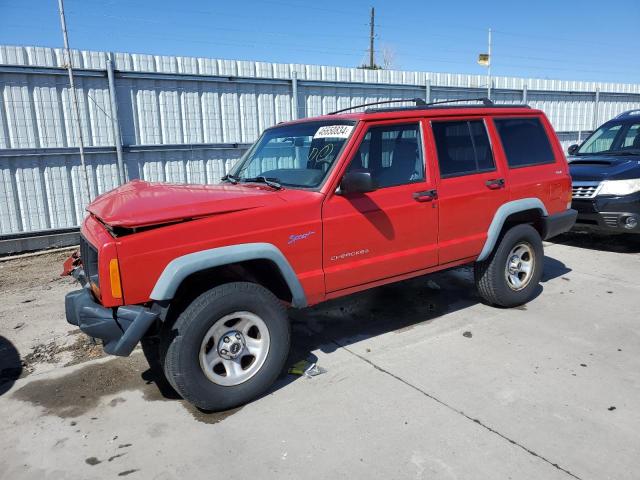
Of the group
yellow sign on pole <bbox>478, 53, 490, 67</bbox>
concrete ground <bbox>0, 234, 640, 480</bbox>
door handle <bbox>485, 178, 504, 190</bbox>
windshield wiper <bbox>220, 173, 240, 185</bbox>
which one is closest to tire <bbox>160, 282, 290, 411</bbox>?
concrete ground <bbox>0, 234, 640, 480</bbox>

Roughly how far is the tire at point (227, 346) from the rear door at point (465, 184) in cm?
181

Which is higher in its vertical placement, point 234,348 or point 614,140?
point 614,140

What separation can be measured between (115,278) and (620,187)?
23.1 ft

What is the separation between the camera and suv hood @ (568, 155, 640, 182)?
7078 mm

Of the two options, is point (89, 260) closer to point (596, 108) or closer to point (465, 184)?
point (465, 184)

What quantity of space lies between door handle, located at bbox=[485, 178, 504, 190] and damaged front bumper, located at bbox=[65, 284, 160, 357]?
322 centimetres

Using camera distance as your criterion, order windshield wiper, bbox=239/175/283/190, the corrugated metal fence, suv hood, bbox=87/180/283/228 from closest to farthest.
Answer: suv hood, bbox=87/180/283/228, windshield wiper, bbox=239/175/283/190, the corrugated metal fence

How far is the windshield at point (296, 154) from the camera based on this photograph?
12.5 ft

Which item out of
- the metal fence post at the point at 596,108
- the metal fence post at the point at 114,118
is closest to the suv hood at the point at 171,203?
the metal fence post at the point at 114,118

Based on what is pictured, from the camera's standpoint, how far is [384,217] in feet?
12.7

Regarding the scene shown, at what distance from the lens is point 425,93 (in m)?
11.7

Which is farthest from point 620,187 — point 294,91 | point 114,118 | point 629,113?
point 114,118

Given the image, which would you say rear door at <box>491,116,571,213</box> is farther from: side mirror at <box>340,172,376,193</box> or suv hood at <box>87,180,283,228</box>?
suv hood at <box>87,180,283,228</box>

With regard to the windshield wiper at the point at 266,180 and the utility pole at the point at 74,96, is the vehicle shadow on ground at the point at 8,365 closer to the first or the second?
the windshield wiper at the point at 266,180
